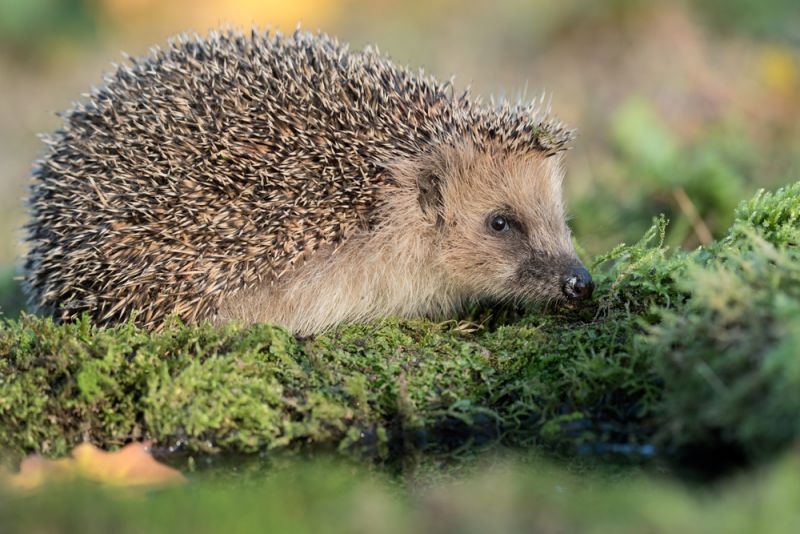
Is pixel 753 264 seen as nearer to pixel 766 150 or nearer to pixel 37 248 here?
pixel 37 248

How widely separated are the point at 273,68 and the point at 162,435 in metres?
2.39

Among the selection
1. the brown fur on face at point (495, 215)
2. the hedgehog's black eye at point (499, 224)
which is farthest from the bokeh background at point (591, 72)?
the hedgehog's black eye at point (499, 224)

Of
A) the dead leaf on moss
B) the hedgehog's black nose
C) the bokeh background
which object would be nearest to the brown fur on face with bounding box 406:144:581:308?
the hedgehog's black nose

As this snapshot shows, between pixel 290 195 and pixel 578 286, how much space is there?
1756 mm

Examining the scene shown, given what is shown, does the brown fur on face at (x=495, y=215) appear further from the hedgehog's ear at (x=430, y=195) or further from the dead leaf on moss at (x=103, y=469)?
the dead leaf on moss at (x=103, y=469)

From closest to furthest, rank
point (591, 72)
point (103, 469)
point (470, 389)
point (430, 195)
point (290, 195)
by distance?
point (103, 469) → point (470, 389) → point (290, 195) → point (430, 195) → point (591, 72)

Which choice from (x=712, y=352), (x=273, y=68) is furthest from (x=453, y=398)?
(x=273, y=68)

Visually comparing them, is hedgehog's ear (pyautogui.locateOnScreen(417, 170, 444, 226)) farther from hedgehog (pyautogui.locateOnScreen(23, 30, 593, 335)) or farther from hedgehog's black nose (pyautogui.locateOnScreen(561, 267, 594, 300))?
hedgehog's black nose (pyautogui.locateOnScreen(561, 267, 594, 300))

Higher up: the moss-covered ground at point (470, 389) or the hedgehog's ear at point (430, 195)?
the hedgehog's ear at point (430, 195)

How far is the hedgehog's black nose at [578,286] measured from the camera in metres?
5.72

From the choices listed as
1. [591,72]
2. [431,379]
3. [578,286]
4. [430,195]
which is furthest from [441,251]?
[591,72]

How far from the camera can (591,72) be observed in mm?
14188

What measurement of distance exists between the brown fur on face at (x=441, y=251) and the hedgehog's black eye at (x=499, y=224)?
0.08 feet

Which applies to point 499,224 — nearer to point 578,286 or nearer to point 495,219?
point 495,219
